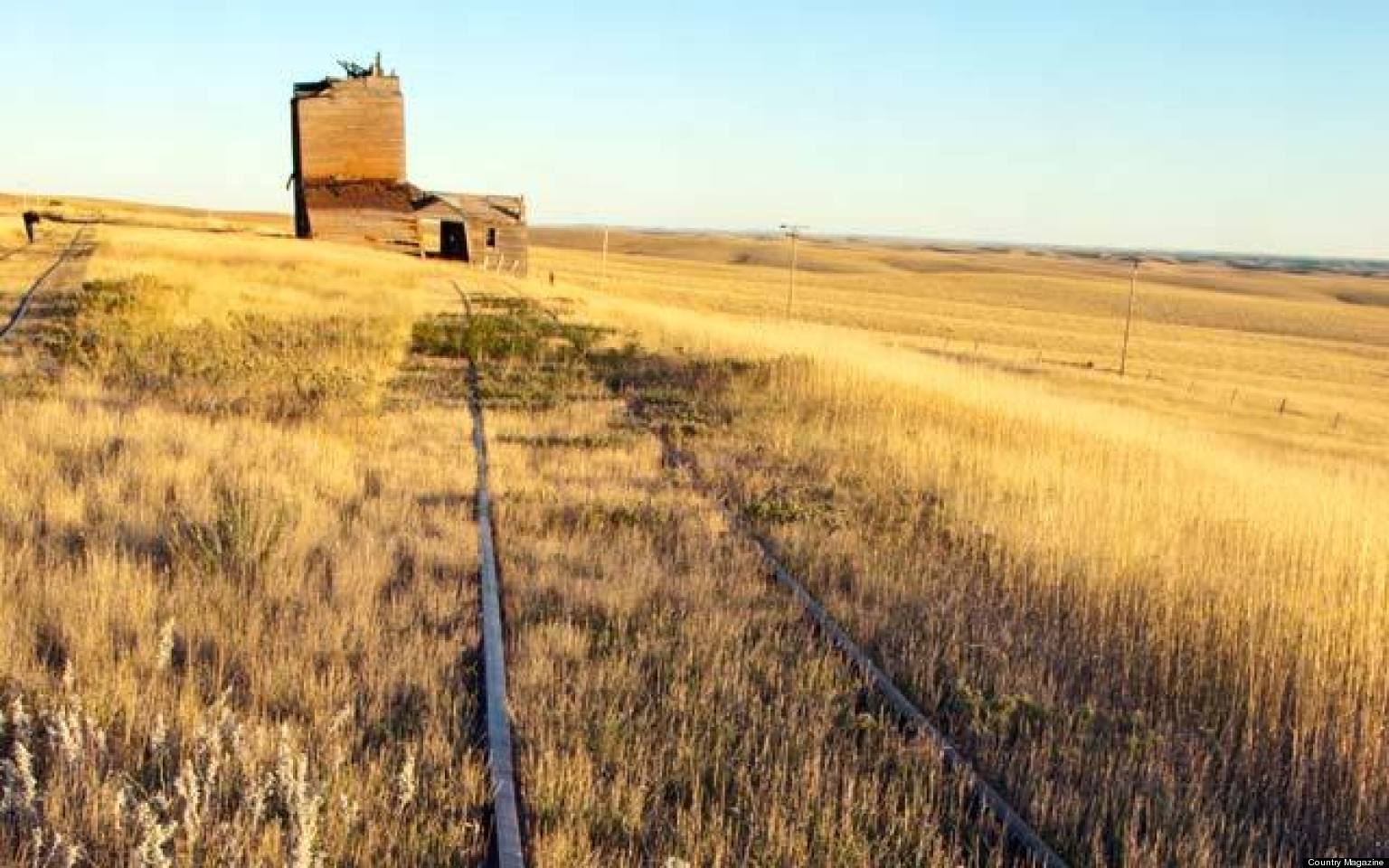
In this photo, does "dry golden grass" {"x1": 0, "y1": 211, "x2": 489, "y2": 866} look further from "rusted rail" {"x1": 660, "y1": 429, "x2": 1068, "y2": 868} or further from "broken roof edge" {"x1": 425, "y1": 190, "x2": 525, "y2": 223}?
"broken roof edge" {"x1": 425, "y1": 190, "x2": 525, "y2": 223}

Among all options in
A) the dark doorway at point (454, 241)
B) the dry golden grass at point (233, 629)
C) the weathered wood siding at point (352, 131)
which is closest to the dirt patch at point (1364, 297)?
the dark doorway at point (454, 241)

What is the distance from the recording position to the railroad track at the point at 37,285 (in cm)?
1703

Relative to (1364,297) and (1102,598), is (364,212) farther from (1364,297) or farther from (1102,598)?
(1364,297)

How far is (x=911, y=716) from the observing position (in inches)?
180

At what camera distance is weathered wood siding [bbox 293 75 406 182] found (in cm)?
4728

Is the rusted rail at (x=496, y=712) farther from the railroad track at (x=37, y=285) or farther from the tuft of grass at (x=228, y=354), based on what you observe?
the railroad track at (x=37, y=285)

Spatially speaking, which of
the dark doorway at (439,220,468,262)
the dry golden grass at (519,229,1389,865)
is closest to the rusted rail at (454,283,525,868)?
the dry golden grass at (519,229,1389,865)

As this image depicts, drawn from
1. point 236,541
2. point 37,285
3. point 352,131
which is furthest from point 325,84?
point 236,541

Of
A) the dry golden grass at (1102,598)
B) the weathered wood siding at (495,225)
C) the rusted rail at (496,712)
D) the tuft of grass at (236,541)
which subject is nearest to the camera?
the rusted rail at (496,712)

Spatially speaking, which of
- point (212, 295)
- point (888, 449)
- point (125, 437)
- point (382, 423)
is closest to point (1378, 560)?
point (888, 449)

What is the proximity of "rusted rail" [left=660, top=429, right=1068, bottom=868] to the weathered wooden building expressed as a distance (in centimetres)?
4480

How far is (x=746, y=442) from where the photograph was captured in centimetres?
1160

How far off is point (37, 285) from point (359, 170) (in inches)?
991

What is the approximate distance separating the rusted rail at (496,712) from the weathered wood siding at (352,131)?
44.3 m
